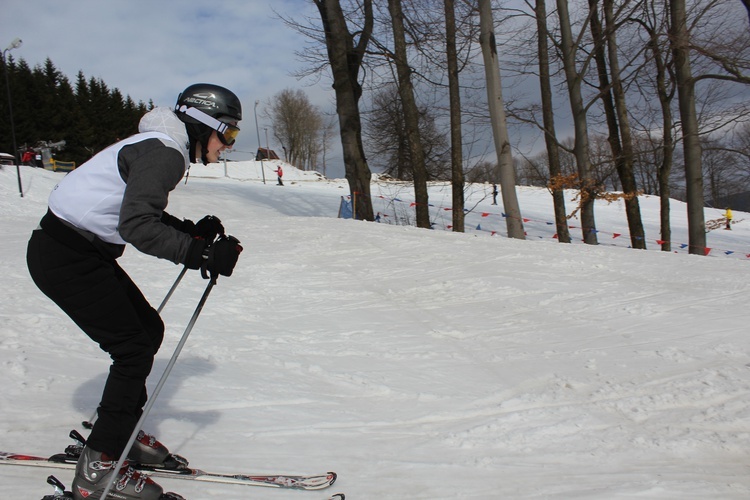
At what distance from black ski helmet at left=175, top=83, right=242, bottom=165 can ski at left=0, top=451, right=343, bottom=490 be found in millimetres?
1594

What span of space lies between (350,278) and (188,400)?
4585 millimetres

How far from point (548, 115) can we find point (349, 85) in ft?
22.4

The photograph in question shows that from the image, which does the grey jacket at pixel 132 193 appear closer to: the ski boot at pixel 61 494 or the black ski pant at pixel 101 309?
the black ski pant at pixel 101 309

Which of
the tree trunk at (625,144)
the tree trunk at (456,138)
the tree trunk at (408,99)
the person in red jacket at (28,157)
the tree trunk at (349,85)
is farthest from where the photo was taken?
the person in red jacket at (28,157)

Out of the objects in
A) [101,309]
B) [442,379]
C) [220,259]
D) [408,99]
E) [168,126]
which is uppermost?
[408,99]

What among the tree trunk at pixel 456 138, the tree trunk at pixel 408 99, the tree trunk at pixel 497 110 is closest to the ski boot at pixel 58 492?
the tree trunk at pixel 497 110

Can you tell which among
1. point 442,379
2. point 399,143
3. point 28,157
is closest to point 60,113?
point 28,157

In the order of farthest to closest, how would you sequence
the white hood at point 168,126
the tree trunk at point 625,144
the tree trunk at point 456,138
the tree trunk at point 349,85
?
the tree trunk at point 456,138 < the tree trunk at point 349,85 < the tree trunk at point 625,144 < the white hood at point 168,126

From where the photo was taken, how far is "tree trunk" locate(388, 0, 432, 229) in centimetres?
1557

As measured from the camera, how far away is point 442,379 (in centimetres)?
422

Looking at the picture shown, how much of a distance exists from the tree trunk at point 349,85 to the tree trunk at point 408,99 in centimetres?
153

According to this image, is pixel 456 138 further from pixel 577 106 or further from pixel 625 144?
pixel 625 144

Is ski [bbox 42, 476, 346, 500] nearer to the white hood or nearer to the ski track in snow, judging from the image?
the ski track in snow

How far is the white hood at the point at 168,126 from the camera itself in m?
2.59
